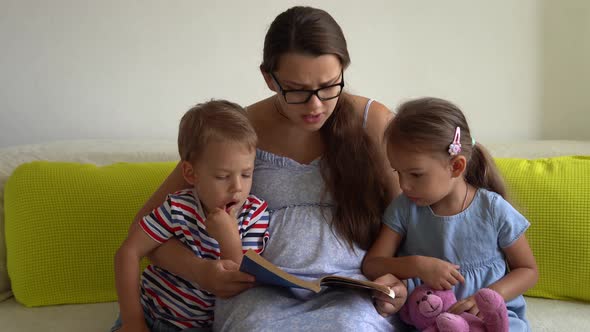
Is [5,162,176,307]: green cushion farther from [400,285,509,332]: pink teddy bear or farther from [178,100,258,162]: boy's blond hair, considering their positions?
[400,285,509,332]: pink teddy bear

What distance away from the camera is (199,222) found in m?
1.65

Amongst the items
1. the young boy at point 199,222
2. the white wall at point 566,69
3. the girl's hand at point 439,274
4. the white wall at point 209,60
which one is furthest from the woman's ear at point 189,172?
the white wall at point 566,69

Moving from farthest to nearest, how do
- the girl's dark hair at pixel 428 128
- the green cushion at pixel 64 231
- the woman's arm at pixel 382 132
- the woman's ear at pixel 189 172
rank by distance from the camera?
1. the green cushion at pixel 64 231
2. the woman's arm at pixel 382 132
3. the woman's ear at pixel 189 172
4. the girl's dark hair at pixel 428 128

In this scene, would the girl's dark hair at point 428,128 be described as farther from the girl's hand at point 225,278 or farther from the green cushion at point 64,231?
the green cushion at point 64,231

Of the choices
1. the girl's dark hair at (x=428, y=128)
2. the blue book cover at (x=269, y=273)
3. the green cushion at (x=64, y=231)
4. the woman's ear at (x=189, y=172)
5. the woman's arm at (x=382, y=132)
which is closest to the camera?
the blue book cover at (x=269, y=273)

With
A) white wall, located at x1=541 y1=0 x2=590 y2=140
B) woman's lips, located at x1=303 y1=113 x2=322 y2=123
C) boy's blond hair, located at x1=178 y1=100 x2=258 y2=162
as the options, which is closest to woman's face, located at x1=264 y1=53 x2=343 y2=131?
woman's lips, located at x1=303 y1=113 x2=322 y2=123

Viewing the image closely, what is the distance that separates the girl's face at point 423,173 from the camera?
154 cm

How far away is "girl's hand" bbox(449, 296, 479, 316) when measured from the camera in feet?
4.93

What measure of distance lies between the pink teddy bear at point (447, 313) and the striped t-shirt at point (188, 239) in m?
0.39

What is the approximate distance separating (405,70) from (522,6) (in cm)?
47

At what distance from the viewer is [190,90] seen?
8.36 feet

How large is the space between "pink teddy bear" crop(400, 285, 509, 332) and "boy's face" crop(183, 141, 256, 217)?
1.49 ft

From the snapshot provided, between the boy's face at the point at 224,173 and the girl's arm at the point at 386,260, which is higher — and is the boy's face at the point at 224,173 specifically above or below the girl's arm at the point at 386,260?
above

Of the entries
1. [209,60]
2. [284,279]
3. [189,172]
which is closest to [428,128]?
[284,279]
